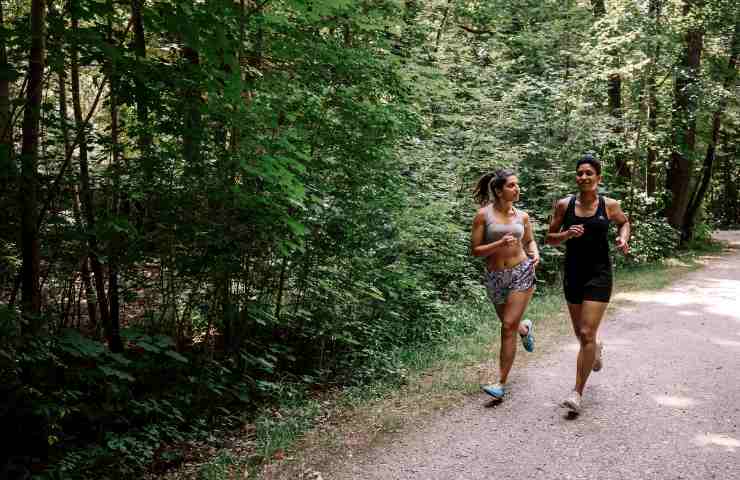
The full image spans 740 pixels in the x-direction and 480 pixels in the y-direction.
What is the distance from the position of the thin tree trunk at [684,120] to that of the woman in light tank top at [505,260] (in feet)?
48.4

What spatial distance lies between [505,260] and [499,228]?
35cm

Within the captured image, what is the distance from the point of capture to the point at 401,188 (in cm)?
847

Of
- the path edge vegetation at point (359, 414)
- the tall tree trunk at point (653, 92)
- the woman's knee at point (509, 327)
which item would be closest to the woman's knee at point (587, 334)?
the woman's knee at point (509, 327)

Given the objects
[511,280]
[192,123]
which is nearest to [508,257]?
[511,280]

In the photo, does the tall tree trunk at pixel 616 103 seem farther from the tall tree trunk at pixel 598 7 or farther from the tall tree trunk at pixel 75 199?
the tall tree trunk at pixel 75 199

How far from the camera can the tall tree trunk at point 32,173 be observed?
4.52 meters

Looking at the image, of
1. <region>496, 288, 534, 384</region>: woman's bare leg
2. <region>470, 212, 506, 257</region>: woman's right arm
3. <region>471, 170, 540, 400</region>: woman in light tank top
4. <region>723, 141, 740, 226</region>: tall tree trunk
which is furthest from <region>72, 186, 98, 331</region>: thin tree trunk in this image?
<region>723, 141, 740, 226</region>: tall tree trunk

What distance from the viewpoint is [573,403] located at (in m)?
5.43

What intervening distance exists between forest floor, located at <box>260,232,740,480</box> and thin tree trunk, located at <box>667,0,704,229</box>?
1329cm

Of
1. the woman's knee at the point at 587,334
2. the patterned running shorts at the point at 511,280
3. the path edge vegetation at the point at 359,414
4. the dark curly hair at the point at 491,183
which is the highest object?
the dark curly hair at the point at 491,183

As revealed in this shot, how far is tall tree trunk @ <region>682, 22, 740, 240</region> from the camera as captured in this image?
19417 mm

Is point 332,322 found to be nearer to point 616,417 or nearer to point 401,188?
point 401,188

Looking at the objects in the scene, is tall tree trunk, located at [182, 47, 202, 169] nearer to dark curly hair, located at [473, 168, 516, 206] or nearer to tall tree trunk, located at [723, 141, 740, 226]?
dark curly hair, located at [473, 168, 516, 206]

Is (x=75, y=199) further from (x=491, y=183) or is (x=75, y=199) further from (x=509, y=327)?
(x=509, y=327)
